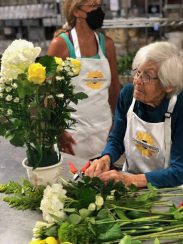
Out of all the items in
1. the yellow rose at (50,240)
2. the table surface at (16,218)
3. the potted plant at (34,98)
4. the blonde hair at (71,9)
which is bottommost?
the table surface at (16,218)

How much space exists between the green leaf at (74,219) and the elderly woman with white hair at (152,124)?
0.33 meters

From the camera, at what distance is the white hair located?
1584 millimetres

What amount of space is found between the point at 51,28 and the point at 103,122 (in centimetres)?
200

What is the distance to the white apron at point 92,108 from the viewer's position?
2.33 m

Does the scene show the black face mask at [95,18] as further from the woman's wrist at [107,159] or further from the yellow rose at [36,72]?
the yellow rose at [36,72]

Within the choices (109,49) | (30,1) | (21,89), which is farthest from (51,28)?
(21,89)

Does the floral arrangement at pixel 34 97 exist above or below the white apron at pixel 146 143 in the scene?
above

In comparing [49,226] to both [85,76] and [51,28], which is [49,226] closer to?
[85,76]

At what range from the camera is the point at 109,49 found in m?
2.38

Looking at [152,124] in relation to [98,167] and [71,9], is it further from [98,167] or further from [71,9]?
[71,9]

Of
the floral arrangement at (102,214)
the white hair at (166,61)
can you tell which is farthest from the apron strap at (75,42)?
the floral arrangement at (102,214)

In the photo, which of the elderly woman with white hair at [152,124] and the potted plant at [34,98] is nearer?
the potted plant at [34,98]

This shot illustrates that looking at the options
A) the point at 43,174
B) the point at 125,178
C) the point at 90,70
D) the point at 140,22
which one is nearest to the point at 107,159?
the point at 125,178

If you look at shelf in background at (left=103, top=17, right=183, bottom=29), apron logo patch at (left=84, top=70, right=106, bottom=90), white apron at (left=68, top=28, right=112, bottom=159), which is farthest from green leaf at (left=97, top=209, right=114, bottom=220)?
shelf in background at (left=103, top=17, right=183, bottom=29)
